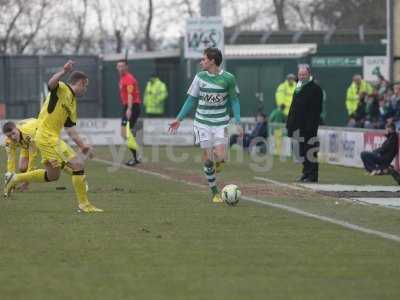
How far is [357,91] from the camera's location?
102 ft

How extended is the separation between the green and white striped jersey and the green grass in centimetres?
108

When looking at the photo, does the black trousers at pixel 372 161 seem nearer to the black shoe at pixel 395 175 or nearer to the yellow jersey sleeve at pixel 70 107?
the black shoe at pixel 395 175

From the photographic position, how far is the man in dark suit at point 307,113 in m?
19.8

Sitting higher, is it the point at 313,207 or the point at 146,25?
the point at 146,25

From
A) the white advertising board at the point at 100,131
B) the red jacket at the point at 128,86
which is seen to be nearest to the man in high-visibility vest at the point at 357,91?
the white advertising board at the point at 100,131

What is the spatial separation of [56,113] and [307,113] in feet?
21.6

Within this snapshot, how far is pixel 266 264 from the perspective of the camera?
10.1 m

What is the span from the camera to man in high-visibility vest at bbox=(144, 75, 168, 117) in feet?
125

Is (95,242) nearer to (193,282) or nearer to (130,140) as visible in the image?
(193,282)

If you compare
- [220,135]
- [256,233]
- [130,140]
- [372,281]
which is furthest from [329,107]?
[372,281]

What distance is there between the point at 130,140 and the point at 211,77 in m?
8.12

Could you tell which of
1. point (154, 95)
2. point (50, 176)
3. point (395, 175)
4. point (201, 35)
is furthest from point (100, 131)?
point (50, 176)

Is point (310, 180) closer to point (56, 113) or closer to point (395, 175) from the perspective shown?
point (395, 175)

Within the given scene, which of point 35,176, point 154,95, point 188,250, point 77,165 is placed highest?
point 154,95
